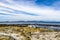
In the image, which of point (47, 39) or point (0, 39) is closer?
point (0, 39)

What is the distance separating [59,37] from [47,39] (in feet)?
5.02

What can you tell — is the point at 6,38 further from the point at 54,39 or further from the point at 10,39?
the point at 54,39

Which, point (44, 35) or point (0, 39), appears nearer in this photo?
point (0, 39)

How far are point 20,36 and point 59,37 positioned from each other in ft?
15.2

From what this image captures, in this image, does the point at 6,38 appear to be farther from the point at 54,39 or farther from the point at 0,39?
the point at 54,39

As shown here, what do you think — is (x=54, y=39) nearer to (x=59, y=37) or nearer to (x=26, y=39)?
(x=59, y=37)

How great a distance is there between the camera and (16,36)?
21516mm

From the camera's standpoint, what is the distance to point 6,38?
62.9ft

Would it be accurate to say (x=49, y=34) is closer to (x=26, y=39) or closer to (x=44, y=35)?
(x=44, y=35)

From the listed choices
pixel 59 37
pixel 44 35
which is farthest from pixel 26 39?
pixel 59 37

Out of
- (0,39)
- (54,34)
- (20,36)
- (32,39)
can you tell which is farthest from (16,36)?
(54,34)

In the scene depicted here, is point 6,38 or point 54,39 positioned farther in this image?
point 54,39

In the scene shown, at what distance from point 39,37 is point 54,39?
1.78 meters

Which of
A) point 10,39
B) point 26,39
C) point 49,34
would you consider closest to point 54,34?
point 49,34
